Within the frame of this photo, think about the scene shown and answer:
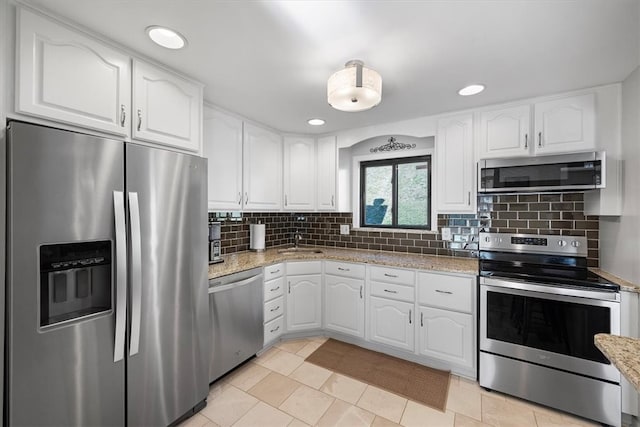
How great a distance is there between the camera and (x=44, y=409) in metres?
1.19

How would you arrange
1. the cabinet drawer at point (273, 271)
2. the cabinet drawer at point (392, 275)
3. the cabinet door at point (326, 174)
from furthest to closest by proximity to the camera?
the cabinet door at point (326, 174) → the cabinet drawer at point (273, 271) → the cabinet drawer at point (392, 275)

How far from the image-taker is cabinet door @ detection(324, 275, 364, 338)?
274 cm

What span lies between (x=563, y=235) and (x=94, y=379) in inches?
133

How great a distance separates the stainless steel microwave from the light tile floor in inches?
62.3

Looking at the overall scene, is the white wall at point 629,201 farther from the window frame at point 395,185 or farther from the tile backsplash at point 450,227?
the window frame at point 395,185

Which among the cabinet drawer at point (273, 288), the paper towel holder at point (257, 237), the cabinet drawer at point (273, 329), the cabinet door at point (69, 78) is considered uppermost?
the cabinet door at point (69, 78)

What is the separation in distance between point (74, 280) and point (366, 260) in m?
2.14

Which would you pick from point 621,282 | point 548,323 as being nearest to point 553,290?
point 548,323

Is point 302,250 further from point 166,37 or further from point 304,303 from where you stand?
point 166,37

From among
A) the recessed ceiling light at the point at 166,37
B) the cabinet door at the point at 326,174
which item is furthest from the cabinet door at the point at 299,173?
the recessed ceiling light at the point at 166,37

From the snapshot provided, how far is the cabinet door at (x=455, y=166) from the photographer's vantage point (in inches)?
→ 97.7

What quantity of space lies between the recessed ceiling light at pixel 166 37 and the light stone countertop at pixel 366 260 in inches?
58.2

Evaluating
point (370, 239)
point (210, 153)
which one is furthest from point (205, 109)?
point (370, 239)

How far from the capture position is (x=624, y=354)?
847mm
